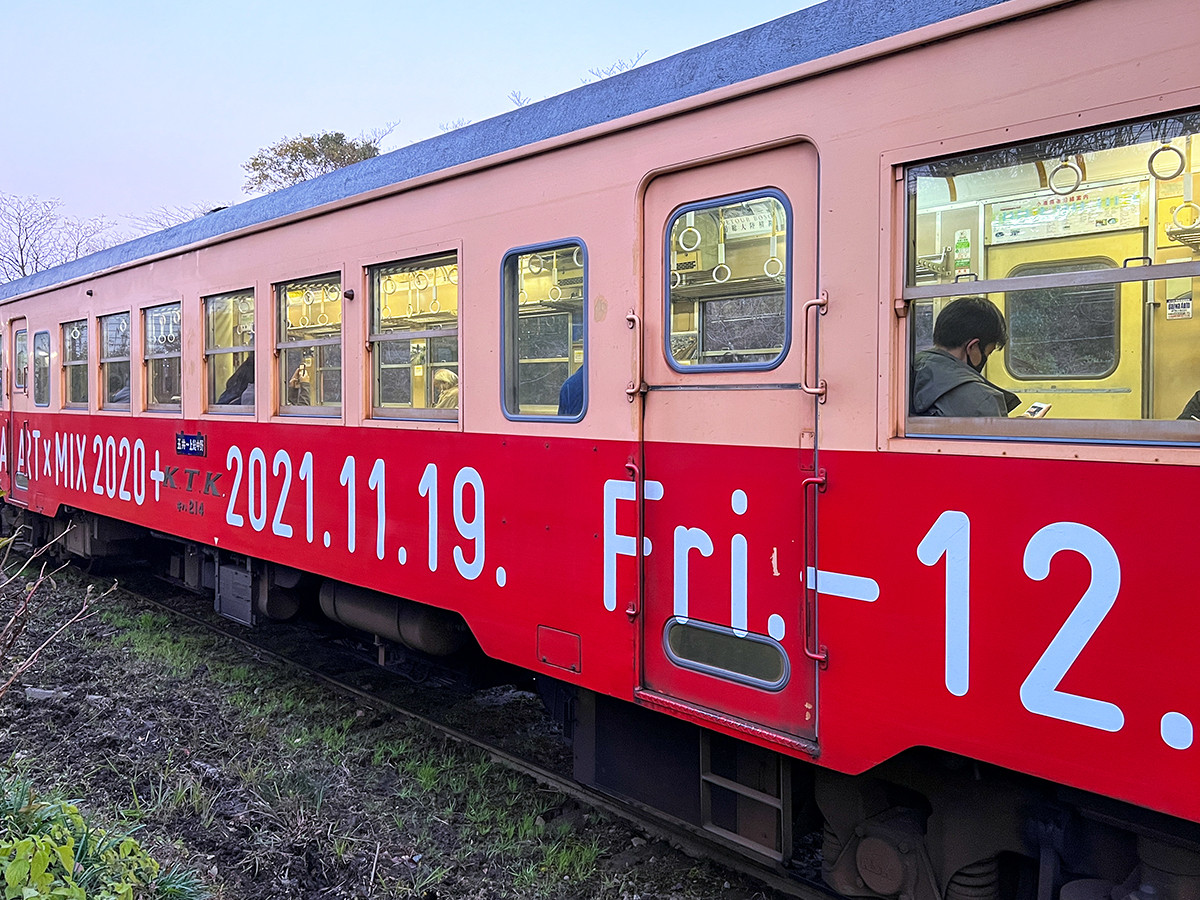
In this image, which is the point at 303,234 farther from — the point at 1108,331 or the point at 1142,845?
the point at 1142,845

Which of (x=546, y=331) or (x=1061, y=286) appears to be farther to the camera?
(x=546, y=331)

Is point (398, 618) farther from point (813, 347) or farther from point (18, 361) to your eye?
point (18, 361)

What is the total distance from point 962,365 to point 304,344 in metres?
3.88

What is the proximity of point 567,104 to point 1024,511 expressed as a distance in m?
2.50

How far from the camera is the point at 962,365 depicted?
2680 mm

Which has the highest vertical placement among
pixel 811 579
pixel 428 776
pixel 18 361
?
pixel 18 361

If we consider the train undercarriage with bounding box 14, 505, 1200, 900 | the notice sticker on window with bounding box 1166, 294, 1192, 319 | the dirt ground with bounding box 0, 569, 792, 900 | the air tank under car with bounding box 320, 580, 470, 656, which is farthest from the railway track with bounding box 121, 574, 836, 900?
the notice sticker on window with bounding box 1166, 294, 1192, 319

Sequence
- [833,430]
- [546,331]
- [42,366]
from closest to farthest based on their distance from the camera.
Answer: [833,430] → [546,331] → [42,366]

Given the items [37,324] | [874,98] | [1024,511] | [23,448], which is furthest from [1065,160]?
[23,448]

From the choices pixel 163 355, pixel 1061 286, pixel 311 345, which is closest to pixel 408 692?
pixel 311 345

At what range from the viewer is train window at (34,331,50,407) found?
9.26 meters

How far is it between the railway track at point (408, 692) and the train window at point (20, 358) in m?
2.39

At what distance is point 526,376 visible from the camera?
4.09 meters

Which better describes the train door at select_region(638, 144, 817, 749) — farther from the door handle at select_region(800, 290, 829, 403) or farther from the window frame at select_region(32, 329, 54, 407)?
the window frame at select_region(32, 329, 54, 407)
